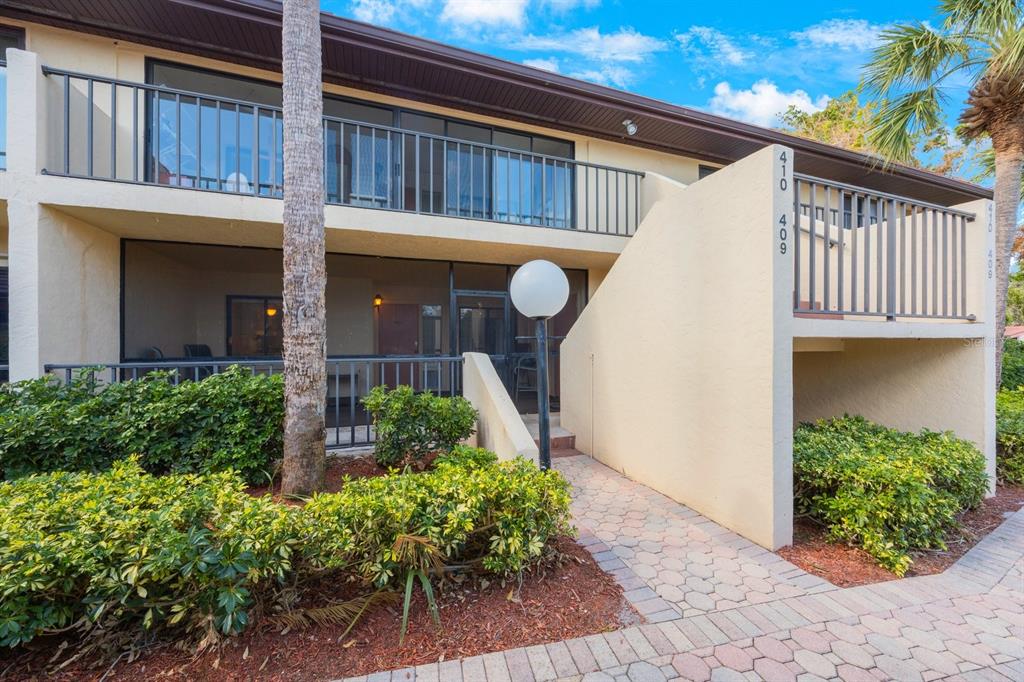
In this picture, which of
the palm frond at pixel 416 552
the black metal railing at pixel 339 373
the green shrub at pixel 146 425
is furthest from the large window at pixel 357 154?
the palm frond at pixel 416 552

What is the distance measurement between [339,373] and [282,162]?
3396 millimetres

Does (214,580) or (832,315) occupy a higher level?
(832,315)

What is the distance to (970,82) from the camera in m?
6.25

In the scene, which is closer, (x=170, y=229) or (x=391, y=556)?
(x=391, y=556)

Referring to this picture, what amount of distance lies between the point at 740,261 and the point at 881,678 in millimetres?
2843

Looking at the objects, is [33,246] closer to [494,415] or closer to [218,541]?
[218,541]

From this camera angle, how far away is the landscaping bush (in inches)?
81.5

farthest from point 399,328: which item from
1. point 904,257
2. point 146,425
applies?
point 904,257

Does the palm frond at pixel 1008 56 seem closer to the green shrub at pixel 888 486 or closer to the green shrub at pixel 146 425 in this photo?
the green shrub at pixel 888 486

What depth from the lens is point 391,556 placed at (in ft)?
8.14

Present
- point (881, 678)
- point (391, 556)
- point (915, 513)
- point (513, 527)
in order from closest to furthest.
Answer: point (881, 678) → point (391, 556) → point (513, 527) → point (915, 513)

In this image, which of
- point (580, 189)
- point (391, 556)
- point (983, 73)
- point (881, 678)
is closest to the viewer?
point (881, 678)

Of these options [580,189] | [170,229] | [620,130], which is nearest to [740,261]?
[580,189]

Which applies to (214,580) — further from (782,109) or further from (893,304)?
(782,109)
